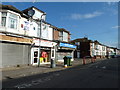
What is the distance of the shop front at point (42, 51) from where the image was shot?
65.0 ft

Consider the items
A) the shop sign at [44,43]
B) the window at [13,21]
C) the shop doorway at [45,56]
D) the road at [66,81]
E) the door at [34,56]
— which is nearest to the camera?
the road at [66,81]

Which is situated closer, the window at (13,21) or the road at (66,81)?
the road at (66,81)

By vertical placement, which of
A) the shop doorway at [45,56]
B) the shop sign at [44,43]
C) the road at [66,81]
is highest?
the shop sign at [44,43]

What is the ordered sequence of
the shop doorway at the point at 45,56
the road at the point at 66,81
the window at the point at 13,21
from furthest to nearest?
the shop doorway at the point at 45,56 < the window at the point at 13,21 < the road at the point at 66,81

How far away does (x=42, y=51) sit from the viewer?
22422 mm

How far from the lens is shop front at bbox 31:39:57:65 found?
19.8 meters

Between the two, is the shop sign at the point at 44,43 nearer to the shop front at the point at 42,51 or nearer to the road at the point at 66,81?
the shop front at the point at 42,51

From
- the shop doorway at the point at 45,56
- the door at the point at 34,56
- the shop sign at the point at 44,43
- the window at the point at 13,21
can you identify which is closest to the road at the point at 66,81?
the window at the point at 13,21

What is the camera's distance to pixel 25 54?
18312mm

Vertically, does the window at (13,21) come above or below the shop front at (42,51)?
above

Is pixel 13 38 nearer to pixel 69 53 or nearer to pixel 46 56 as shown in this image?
pixel 46 56

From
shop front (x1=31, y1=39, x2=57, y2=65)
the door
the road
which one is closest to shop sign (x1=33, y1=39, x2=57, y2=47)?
shop front (x1=31, y1=39, x2=57, y2=65)

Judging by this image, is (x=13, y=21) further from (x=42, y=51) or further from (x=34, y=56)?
(x=42, y=51)

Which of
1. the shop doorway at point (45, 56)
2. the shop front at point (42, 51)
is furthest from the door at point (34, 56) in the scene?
the shop doorway at point (45, 56)
